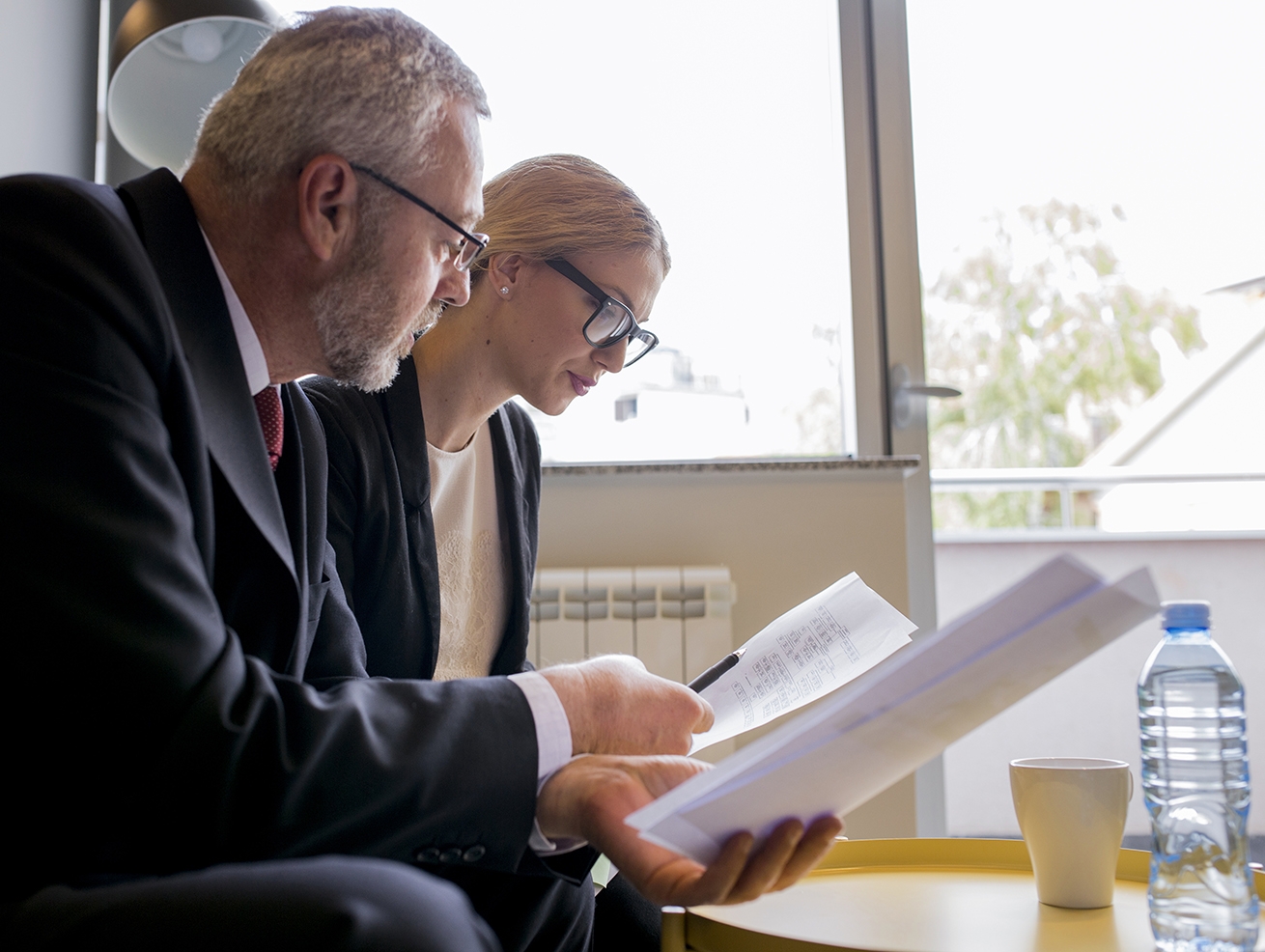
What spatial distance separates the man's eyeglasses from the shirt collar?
6.2 inches

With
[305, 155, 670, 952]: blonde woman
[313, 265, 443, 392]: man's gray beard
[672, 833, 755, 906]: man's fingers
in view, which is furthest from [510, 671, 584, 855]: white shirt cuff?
[305, 155, 670, 952]: blonde woman

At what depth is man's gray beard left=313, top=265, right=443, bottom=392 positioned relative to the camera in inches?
37.8

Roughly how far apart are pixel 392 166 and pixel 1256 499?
9.62 ft

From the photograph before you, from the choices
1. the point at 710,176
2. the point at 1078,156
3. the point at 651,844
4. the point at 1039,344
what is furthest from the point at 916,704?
the point at 1039,344

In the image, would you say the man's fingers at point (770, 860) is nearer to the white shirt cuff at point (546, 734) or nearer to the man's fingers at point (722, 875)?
the man's fingers at point (722, 875)

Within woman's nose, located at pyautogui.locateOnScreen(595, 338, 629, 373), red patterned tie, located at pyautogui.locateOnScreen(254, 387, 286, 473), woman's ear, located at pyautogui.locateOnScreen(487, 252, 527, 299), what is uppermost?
woman's ear, located at pyautogui.locateOnScreen(487, 252, 527, 299)

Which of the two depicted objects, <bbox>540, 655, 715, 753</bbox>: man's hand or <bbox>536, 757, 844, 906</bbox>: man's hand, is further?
<bbox>540, 655, 715, 753</bbox>: man's hand

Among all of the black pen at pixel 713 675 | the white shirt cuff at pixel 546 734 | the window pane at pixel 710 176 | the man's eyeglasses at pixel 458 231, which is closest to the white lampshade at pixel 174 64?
the window pane at pixel 710 176

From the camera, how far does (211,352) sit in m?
0.78

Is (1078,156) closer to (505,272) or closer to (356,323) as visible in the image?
(505,272)

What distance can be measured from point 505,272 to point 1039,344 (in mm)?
2011

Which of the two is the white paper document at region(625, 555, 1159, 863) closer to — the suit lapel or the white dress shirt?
the white dress shirt

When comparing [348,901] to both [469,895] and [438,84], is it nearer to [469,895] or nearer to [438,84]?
[469,895]

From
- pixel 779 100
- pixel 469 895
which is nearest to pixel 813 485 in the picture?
pixel 779 100
